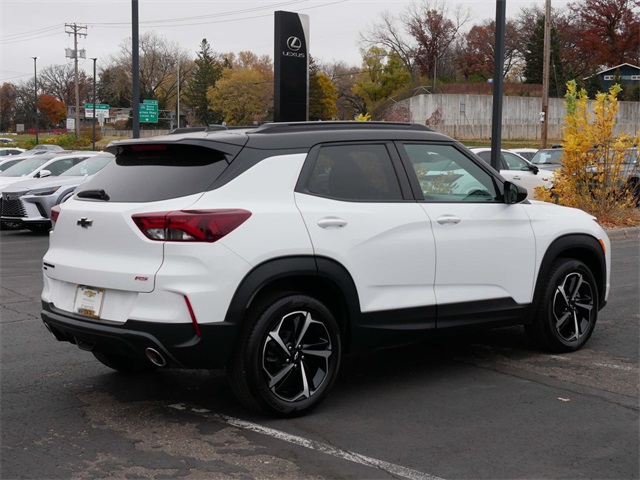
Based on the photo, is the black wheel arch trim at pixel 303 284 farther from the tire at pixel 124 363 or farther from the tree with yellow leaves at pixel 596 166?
the tree with yellow leaves at pixel 596 166

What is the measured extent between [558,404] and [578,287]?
153 cm

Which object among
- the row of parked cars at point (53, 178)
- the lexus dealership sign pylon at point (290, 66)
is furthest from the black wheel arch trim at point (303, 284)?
the row of parked cars at point (53, 178)

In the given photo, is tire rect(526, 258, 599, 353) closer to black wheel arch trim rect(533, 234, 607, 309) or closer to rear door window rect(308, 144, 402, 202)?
black wheel arch trim rect(533, 234, 607, 309)

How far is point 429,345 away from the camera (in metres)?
6.92

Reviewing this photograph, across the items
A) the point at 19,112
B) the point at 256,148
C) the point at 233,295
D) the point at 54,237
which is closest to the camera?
the point at 233,295

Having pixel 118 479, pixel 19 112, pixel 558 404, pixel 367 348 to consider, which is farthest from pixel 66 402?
pixel 19 112

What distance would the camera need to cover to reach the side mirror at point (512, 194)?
238 inches

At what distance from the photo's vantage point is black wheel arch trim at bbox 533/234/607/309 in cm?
627

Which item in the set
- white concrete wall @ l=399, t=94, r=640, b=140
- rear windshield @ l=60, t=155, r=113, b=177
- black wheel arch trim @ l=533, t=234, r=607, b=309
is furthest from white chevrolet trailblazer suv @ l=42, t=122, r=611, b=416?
white concrete wall @ l=399, t=94, r=640, b=140

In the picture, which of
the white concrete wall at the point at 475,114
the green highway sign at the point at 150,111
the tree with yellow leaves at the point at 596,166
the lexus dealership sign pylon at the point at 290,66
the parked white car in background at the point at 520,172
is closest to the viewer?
the lexus dealership sign pylon at the point at 290,66

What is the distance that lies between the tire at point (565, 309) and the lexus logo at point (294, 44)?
897 centimetres

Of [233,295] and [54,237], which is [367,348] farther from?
[54,237]

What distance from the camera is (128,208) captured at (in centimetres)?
478

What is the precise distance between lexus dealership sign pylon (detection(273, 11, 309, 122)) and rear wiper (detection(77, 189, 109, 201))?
8989 millimetres
